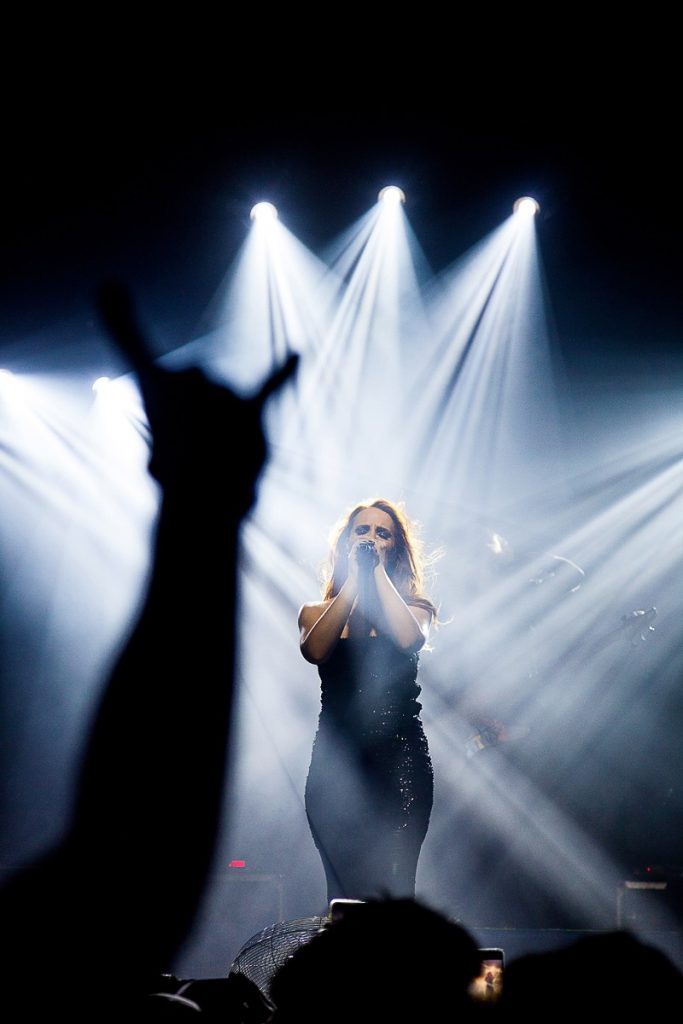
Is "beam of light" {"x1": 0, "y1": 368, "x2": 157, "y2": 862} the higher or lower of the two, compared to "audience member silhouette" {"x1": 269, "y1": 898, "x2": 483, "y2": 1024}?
higher

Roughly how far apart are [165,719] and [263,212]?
2667mm

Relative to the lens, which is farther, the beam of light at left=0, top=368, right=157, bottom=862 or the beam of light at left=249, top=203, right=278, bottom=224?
the beam of light at left=0, top=368, right=157, bottom=862

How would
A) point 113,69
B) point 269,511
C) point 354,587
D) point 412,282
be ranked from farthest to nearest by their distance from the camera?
point 269,511
point 412,282
point 113,69
point 354,587

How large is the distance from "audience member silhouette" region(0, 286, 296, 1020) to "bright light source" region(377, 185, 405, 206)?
120cm

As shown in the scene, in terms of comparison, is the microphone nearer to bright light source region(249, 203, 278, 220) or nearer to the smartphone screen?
the smartphone screen

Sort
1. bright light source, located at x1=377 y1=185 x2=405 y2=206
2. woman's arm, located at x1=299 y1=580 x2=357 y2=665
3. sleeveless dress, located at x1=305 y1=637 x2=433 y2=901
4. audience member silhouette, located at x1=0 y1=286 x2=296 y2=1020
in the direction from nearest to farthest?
sleeveless dress, located at x1=305 y1=637 x2=433 y2=901, woman's arm, located at x1=299 y1=580 x2=357 y2=665, audience member silhouette, located at x1=0 y1=286 x2=296 y2=1020, bright light source, located at x1=377 y1=185 x2=405 y2=206

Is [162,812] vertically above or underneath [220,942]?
above

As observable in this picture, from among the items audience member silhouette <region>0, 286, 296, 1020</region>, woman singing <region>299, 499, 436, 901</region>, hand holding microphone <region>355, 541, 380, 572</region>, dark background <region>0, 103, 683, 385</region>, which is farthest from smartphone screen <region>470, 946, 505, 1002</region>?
dark background <region>0, 103, 683, 385</region>

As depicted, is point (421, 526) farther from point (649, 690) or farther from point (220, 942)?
point (220, 942)

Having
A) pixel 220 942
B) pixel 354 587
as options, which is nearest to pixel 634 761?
pixel 220 942

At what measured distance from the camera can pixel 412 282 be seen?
398 cm

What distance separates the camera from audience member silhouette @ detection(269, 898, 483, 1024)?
0.68m

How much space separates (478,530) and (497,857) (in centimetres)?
176

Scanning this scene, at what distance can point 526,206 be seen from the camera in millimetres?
3645
